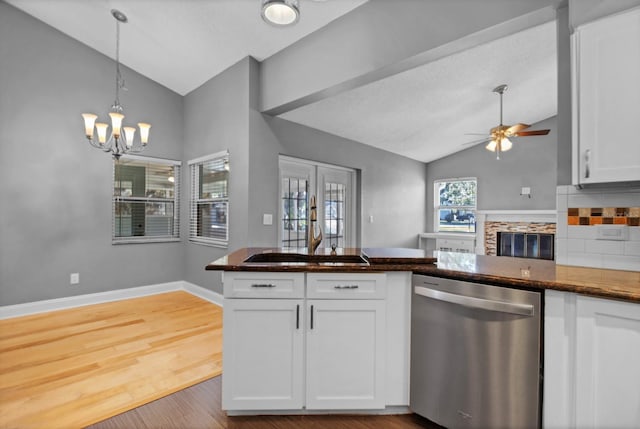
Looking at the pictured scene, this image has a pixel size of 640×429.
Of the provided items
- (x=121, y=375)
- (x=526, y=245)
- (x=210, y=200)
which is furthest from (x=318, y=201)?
(x=526, y=245)

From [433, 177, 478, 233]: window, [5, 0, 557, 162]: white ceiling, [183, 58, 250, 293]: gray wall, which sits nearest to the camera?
[5, 0, 557, 162]: white ceiling

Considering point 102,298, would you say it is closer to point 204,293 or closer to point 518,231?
point 204,293

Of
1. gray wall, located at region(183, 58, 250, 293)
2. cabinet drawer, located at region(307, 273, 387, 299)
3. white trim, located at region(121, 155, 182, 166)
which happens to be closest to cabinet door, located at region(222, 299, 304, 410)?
cabinet drawer, located at region(307, 273, 387, 299)

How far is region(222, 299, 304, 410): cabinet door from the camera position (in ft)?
5.77

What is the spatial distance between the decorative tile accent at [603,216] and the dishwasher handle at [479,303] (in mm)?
872

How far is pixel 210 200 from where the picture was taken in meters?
4.36

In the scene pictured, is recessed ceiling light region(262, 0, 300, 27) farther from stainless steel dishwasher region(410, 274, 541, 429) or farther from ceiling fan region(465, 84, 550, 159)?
ceiling fan region(465, 84, 550, 159)

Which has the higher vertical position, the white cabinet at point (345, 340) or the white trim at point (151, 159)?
the white trim at point (151, 159)

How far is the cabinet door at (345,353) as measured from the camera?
1773 mm

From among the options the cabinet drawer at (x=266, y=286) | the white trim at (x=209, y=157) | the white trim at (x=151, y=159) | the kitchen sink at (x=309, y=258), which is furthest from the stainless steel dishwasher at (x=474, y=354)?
the white trim at (x=151, y=159)

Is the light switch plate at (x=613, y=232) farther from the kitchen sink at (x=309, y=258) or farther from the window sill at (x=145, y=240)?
the window sill at (x=145, y=240)

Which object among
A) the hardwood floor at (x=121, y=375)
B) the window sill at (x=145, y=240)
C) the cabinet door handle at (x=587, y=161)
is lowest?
the hardwood floor at (x=121, y=375)

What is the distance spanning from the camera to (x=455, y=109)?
15.1 ft

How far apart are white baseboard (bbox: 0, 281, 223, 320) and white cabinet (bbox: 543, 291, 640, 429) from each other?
137 inches
